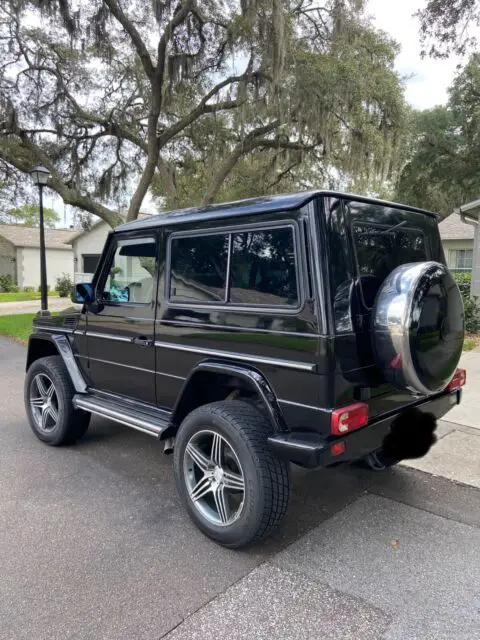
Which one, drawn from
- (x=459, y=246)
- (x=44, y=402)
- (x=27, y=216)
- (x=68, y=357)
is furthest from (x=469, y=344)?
(x=27, y=216)

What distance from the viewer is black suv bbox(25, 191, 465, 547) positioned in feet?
8.27

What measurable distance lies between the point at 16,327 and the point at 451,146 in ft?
53.4

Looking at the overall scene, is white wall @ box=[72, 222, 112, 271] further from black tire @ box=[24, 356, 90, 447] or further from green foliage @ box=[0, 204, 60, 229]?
black tire @ box=[24, 356, 90, 447]

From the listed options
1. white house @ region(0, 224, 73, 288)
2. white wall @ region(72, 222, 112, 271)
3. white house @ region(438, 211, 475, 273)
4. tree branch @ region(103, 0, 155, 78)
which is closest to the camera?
tree branch @ region(103, 0, 155, 78)

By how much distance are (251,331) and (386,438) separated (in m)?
1.09

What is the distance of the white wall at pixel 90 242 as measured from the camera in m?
29.6

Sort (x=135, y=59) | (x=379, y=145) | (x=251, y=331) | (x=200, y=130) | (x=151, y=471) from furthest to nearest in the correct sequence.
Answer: (x=200, y=130), (x=135, y=59), (x=379, y=145), (x=151, y=471), (x=251, y=331)

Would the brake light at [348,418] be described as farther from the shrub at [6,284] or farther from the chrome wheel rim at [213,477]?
the shrub at [6,284]

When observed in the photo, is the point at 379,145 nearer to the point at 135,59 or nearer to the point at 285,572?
the point at 135,59

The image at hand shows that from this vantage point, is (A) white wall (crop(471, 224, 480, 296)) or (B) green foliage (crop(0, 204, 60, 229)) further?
(B) green foliage (crop(0, 204, 60, 229))

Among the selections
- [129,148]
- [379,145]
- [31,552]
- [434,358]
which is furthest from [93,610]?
[129,148]

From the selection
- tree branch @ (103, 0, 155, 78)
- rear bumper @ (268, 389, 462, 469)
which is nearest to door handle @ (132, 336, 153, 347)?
rear bumper @ (268, 389, 462, 469)

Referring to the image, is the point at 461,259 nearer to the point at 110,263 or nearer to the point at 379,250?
the point at 379,250

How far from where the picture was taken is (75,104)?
13016 mm
